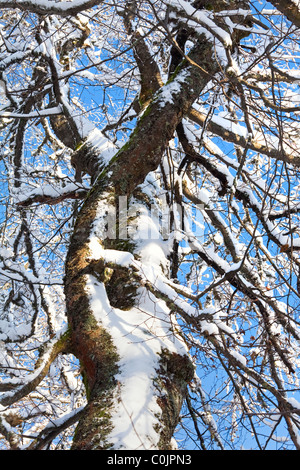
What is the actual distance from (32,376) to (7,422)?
0.27 meters

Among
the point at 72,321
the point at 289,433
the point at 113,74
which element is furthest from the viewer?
the point at 113,74

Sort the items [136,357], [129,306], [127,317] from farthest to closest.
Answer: [129,306], [127,317], [136,357]

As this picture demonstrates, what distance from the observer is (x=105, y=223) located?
258 cm

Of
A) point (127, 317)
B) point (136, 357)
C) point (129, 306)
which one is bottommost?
point (136, 357)

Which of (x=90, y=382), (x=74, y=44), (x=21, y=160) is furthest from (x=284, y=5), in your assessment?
(x=74, y=44)

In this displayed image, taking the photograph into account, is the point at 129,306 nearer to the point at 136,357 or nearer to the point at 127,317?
the point at 127,317

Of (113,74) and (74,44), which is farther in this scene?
(74,44)

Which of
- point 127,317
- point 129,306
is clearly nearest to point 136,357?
point 127,317

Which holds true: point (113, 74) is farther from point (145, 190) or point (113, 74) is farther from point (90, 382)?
point (90, 382)

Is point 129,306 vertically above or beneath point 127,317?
above

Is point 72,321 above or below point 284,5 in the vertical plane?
below

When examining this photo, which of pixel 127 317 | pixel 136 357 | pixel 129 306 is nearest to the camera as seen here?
pixel 136 357

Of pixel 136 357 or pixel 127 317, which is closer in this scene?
pixel 136 357
